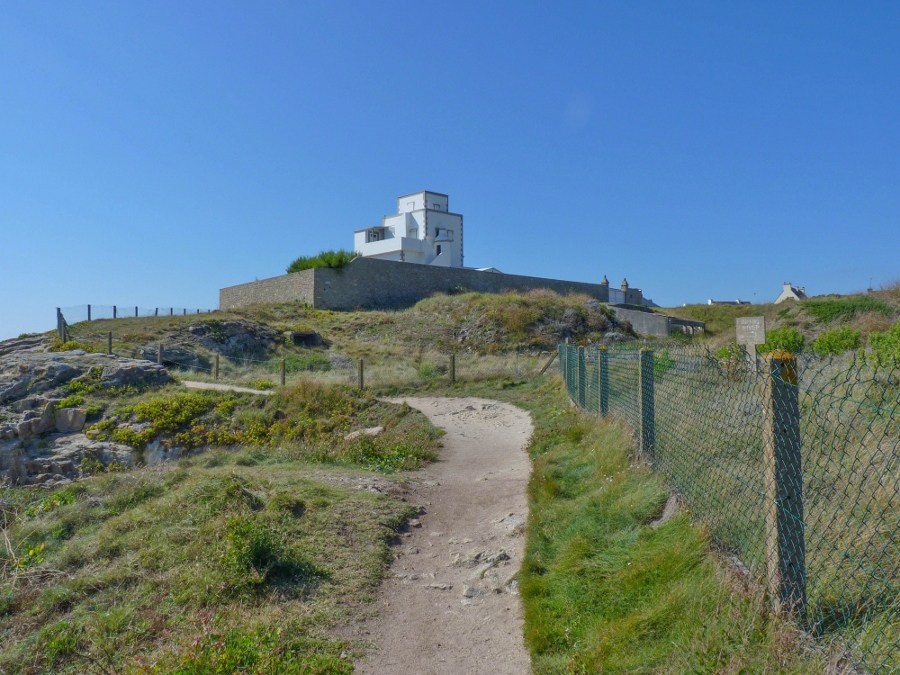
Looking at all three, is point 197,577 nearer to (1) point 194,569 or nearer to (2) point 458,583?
(1) point 194,569

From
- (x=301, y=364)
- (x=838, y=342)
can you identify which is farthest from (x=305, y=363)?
(x=838, y=342)

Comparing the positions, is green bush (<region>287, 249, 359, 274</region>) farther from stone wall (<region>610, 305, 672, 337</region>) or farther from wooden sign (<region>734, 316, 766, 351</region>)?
wooden sign (<region>734, 316, 766, 351</region>)

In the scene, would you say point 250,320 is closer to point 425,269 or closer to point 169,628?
point 425,269

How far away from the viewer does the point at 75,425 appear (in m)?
17.0

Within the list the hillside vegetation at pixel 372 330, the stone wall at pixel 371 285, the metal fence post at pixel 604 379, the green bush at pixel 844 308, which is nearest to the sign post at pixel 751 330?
the metal fence post at pixel 604 379

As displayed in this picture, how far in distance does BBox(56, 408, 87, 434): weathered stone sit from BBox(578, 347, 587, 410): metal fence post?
12920mm

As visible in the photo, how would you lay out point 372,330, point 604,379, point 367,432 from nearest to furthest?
point 604,379 → point 367,432 → point 372,330

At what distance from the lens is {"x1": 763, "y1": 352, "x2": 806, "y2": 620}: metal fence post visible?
124 inches

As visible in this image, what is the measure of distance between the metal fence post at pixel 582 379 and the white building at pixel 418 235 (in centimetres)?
4384

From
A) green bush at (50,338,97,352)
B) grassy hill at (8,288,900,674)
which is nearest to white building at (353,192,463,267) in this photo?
green bush at (50,338,97,352)

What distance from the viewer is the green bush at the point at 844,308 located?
67.4 feet

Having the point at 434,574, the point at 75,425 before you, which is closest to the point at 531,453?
the point at 434,574

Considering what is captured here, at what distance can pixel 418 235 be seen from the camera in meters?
59.1

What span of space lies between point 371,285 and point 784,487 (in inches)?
1486
